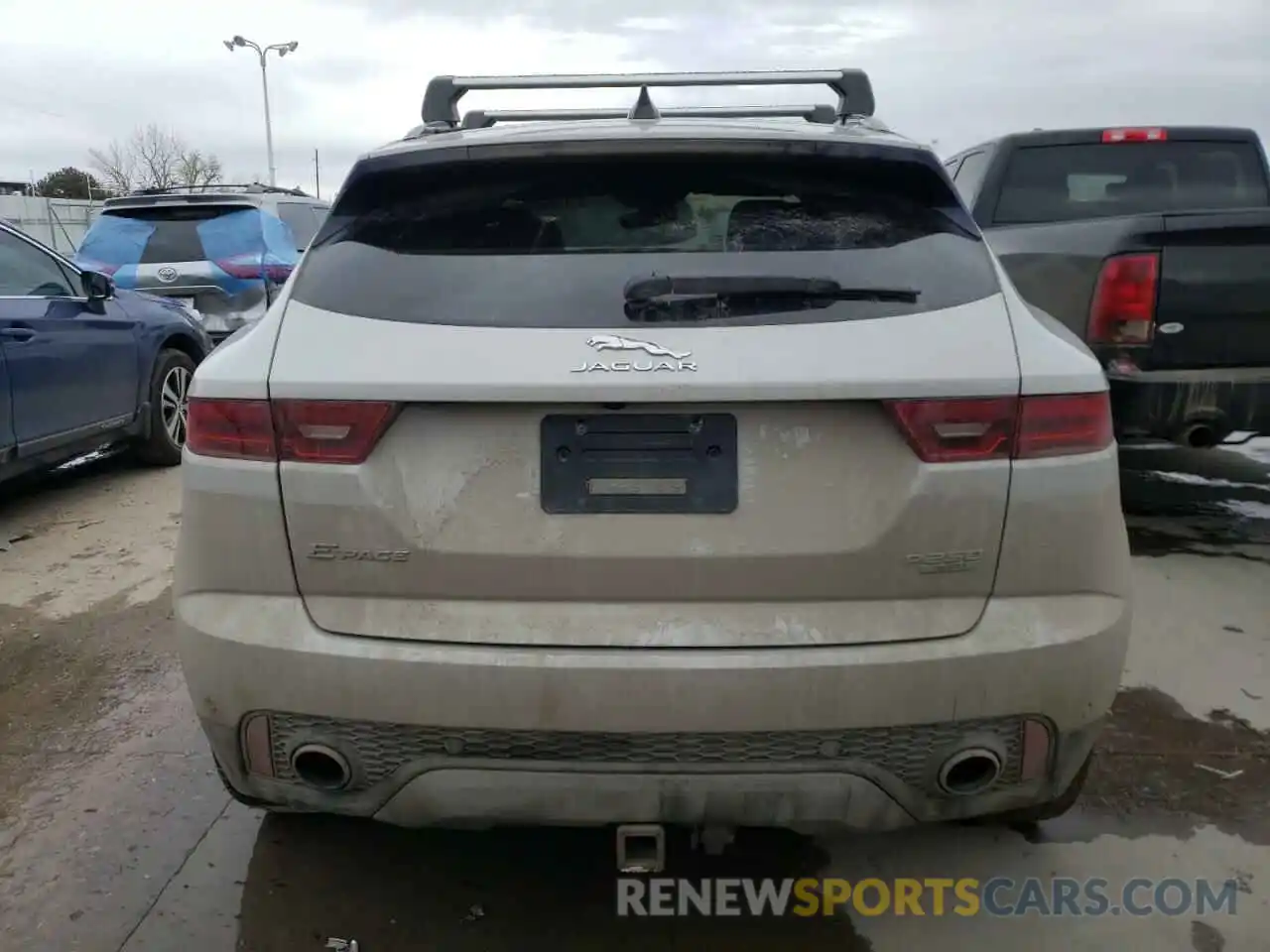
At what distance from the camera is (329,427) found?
1960mm

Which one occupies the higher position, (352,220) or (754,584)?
(352,220)

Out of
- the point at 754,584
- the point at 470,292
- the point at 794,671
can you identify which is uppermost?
the point at 470,292

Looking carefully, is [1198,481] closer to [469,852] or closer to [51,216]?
[469,852]

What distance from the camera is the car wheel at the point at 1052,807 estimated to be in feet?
7.43

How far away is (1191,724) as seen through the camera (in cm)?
333

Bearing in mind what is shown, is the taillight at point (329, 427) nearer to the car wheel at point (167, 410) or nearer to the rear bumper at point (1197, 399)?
the rear bumper at point (1197, 399)

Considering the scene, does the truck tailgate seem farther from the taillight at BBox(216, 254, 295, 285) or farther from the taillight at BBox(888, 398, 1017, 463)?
A: the taillight at BBox(216, 254, 295, 285)

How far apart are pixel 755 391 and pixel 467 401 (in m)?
0.52

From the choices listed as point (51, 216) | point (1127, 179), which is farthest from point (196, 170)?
point (1127, 179)

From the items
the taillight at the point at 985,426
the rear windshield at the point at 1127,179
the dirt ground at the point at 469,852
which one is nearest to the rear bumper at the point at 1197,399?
the dirt ground at the point at 469,852

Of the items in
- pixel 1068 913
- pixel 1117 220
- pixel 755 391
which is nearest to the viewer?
pixel 755 391

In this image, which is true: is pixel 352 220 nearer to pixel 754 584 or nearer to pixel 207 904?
pixel 754 584

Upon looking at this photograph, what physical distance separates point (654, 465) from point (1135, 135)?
5.62 m

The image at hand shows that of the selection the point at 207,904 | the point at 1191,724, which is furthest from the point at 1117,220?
the point at 207,904
